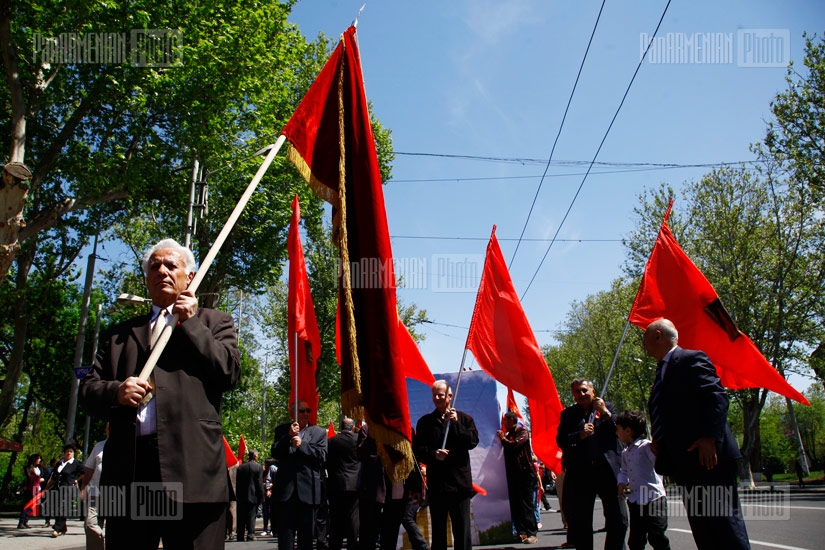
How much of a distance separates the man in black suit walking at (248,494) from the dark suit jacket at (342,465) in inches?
270

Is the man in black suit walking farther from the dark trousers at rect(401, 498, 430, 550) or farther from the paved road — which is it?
the dark trousers at rect(401, 498, 430, 550)

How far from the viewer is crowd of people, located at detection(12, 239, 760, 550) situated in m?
2.87

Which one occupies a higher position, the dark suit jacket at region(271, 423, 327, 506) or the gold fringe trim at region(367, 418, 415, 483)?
the gold fringe trim at region(367, 418, 415, 483)

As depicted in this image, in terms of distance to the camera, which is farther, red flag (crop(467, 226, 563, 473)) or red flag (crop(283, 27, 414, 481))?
red flag (crop(467, 226, 563, 473))

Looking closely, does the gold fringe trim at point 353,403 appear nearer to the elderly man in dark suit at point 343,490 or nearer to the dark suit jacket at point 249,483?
the elderly man in dark suit at point 343,490

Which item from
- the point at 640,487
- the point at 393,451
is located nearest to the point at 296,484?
the point at 393,451

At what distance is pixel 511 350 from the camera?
341 inches

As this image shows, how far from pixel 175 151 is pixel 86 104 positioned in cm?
234

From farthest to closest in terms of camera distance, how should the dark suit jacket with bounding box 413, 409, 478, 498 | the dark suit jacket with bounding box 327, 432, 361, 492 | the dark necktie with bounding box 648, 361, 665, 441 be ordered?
the dark suit jacket with bounding box 327, 432, 361, 492 → the dark suit jacket with bounding box 413, 409, 478, 498 → the dark necktie with bounding box 648, 361, 665, 441

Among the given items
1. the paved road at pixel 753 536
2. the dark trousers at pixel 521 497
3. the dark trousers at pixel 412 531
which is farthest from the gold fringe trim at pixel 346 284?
the dark trousers at pixel 521 497

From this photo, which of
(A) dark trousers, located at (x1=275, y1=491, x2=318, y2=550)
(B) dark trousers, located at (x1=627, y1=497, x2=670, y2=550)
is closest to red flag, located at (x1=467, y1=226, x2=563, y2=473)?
(B) dark trousers, located at (x1=627, y1=497, x2=670, y2=550)

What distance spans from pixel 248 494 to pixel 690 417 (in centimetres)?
1241

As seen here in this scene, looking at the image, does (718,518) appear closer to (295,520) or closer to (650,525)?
(650,525)

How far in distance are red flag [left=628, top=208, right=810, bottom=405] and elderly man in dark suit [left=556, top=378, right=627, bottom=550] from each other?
1.59m
